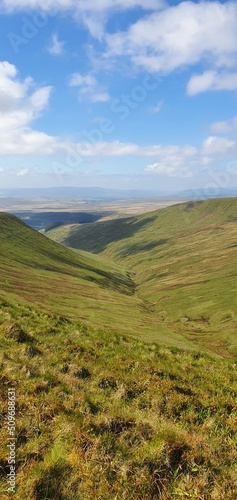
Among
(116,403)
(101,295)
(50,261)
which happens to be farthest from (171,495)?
(50,261)

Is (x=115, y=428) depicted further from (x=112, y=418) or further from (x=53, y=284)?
(x=53, y=284)

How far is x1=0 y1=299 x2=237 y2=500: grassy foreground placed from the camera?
24.6 ft

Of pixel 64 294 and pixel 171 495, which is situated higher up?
pixel 171 495

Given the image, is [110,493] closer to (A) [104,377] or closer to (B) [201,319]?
(A) [104,377]

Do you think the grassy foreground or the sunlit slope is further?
the sunlit slope

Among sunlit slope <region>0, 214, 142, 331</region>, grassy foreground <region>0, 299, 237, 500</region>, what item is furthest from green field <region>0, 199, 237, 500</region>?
sunlit slope <region>0, 214, 142, 331</region>

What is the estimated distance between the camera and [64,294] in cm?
10362

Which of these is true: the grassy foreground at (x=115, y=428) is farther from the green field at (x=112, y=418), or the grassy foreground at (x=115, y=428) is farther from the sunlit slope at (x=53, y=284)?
the sunlit slope at (x=53, y=284)

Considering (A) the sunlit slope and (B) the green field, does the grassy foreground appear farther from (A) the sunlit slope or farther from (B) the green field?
(A) the sunlit slope

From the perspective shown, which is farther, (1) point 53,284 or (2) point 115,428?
(1) point 53,284

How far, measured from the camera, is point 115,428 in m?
10.0

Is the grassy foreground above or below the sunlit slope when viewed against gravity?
above

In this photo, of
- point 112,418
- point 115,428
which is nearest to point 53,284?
point 112,418

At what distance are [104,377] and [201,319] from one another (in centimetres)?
13531
